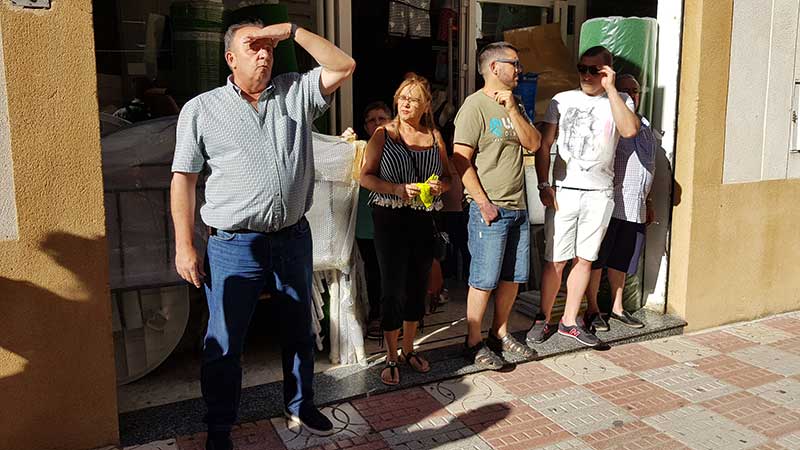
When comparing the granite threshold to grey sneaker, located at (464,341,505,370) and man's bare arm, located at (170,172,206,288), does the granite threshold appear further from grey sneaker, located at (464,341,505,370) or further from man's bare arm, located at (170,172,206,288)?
man's bare arm, located at (170,172,206,288)

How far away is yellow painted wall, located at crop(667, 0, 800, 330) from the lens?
471cm

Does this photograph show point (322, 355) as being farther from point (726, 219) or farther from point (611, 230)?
point (726, 219)

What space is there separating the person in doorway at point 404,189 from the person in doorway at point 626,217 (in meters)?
1.40

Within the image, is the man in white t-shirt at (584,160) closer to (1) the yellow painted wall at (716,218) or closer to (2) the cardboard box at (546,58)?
(1) the yellow painted wall at (716,218)

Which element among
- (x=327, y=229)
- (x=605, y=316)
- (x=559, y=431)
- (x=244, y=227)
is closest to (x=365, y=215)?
(x=327, y=229)

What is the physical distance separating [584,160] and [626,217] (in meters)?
0.59

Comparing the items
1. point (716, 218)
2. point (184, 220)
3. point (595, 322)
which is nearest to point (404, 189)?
point (184, 220)

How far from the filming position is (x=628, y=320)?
193 inches

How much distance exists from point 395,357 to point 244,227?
4.63 ft

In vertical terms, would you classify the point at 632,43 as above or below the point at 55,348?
above

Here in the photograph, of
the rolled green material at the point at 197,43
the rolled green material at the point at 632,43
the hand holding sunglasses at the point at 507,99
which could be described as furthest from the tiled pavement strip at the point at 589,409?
the rolled green material at the point at 197,43

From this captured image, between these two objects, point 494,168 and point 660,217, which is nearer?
point 494,168

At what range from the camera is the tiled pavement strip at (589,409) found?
338 centimetres

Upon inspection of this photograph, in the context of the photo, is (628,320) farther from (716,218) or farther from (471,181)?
(471,181)
